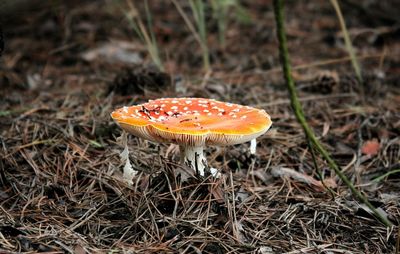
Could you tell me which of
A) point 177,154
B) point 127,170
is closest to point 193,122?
point 127,170

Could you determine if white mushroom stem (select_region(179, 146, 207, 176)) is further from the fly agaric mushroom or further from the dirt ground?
the dirt ground

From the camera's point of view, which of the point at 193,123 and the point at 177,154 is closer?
the point at 193,123

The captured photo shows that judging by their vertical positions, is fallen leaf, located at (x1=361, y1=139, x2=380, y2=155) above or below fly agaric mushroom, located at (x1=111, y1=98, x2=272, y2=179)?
below

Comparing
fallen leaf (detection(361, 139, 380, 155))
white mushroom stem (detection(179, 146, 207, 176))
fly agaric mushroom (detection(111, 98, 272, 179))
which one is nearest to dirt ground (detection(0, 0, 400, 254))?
fallen leaf (detection(361, 139, 380, 155))

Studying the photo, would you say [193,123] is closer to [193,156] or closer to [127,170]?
[193,156]

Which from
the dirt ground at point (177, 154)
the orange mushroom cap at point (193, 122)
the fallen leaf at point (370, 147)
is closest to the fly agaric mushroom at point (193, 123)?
the orange mushroom cap at point (193, 122)

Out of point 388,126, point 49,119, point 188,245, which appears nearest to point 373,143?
point 388,126

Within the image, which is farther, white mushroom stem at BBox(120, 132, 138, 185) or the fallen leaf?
the fallen leaf
